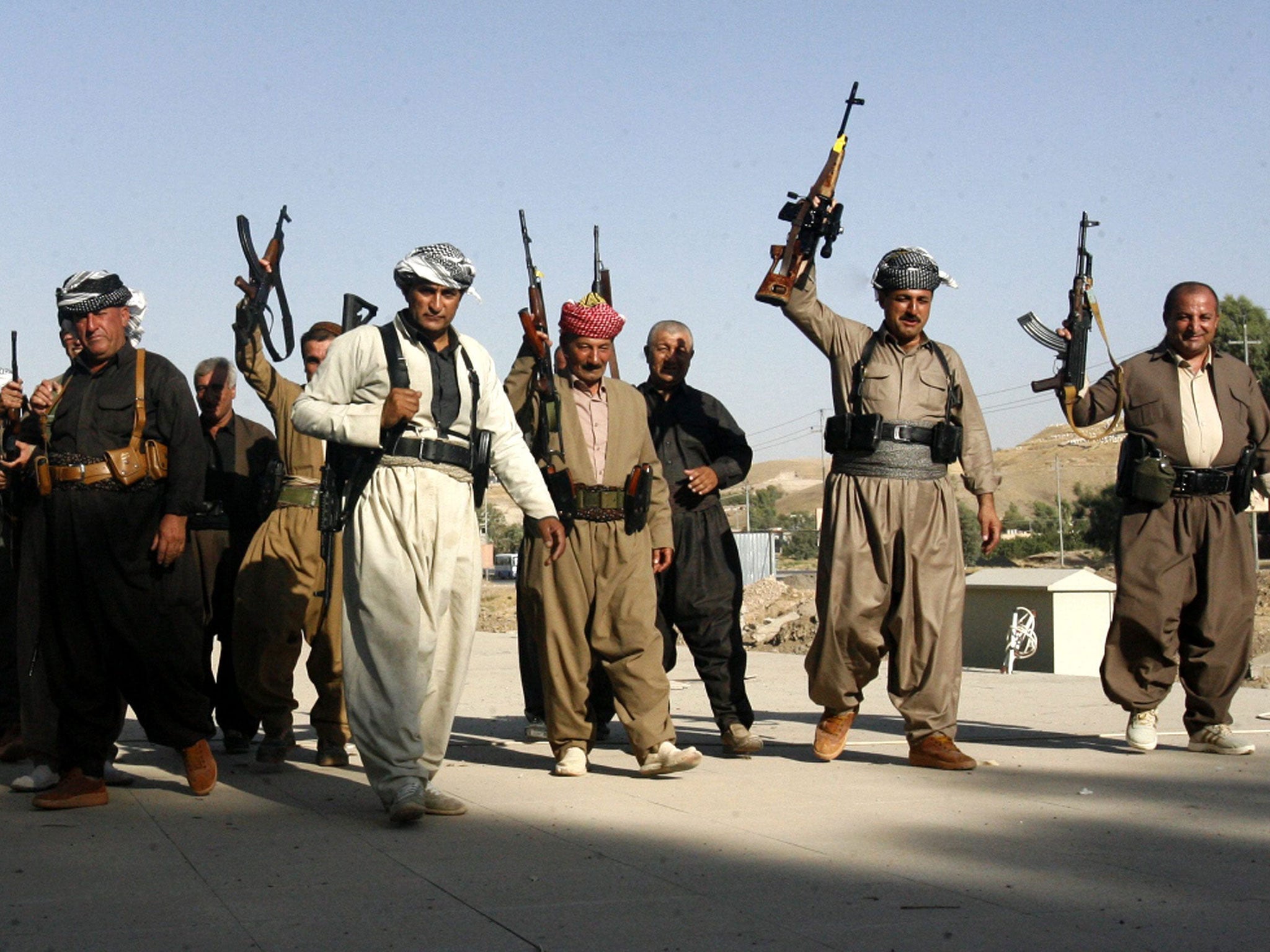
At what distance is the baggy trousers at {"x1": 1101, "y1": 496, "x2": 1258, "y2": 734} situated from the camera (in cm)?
730

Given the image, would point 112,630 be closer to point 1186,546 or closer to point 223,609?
point 223,609

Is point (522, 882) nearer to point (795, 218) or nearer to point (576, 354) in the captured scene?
point (576, 354)

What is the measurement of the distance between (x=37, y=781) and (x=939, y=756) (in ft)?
12.3

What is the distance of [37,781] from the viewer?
6117 millimetres

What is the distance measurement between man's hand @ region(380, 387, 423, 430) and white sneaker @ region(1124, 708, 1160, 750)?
12.7 feet

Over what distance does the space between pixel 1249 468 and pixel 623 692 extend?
3.25m

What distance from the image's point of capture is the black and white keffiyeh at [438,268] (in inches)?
228

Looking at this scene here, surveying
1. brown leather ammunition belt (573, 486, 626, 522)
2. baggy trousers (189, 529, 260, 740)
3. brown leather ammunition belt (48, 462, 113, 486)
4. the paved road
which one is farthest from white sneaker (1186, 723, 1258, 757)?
brown leather ammunition belt (48, 462, 113, 486)

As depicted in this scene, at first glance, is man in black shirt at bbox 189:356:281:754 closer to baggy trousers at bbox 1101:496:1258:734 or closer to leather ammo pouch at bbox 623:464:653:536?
leather ammo pouch at bbox 623:464:653:536

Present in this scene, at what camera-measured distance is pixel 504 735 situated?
8297 millimetres

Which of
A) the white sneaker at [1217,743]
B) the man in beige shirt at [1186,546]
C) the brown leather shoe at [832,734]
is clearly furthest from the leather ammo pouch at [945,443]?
the white sneaker at [1217,743]

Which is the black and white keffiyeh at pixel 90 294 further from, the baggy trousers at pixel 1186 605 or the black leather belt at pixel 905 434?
the baggy trousers at pixel 1186 605

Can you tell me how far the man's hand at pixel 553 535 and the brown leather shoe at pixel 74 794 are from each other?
1880 millimetres

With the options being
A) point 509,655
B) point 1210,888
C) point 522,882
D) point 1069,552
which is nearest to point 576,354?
point 522,882
